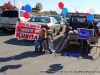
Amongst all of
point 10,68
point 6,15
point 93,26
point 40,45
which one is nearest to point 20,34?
point 40,45

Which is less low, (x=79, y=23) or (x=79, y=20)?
(x=79, y=20)

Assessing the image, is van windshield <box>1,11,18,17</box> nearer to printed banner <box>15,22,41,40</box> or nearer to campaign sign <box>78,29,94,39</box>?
printed banner <box>15,22,41,40</box>

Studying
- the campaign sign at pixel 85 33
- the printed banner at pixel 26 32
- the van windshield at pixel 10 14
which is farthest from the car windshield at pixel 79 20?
the van windshield at pixel 10 14

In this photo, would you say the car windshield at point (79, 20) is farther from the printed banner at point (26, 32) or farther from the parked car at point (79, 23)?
the printed banner at point (26, 32)

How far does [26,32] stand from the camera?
8.37m

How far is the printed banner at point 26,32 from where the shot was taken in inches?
326

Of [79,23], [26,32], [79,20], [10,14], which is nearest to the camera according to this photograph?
[26,32]

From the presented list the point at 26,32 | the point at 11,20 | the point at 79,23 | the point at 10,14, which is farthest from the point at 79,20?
the point at 10,14

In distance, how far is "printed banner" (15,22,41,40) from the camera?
8.27m

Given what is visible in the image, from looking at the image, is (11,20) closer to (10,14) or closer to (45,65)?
(10,14)

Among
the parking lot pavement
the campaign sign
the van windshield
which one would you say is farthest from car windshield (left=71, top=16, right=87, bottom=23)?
the van windshield

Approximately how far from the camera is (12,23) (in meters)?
13.2

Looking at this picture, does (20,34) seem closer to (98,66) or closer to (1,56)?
(1,56)

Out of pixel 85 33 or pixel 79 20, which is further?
pixel 79 20
